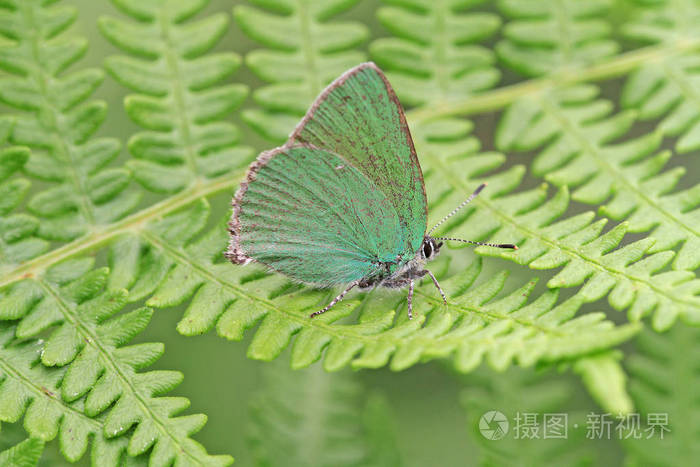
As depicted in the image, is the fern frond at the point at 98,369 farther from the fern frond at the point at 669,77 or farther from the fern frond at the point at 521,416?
the fern frond at the point at 669,77

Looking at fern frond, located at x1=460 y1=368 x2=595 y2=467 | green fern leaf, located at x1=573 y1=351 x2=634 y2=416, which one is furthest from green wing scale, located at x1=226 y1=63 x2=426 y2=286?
green fern leaf, located at x1=573 y1=351 x2=634 y2=416

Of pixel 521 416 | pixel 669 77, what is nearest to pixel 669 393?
pixel 521 416

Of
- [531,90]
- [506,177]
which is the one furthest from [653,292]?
[531,90]

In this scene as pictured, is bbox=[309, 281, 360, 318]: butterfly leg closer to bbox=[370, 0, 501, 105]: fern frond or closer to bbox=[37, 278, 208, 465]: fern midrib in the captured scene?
bbox=[37, 278, 208, 465]: fern midrib

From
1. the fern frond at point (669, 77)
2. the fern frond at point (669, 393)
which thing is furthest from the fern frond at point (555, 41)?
the fern frond at point (669, 393)

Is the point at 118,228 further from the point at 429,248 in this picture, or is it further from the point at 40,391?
the point at 429,248

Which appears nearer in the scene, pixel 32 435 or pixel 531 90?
pixel 32 435

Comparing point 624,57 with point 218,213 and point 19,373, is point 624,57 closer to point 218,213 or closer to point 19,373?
point 218,213

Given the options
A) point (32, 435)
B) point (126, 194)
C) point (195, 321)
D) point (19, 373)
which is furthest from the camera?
point (126, 194)
